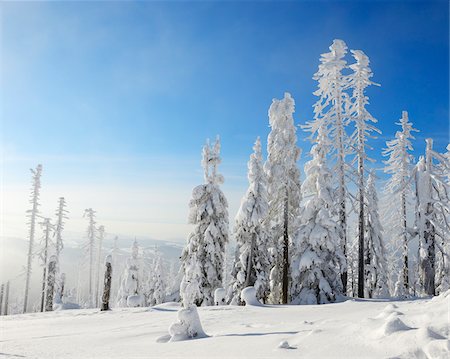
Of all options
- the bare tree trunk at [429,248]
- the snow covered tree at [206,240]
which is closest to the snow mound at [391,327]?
the bare tree trunk at [429,248]

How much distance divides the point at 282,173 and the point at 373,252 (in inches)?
664

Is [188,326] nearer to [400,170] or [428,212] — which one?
[428,212]

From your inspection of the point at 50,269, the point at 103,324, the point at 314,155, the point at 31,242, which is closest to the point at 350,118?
the point at 314,155

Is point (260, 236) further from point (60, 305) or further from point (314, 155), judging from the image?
point (60, 305)

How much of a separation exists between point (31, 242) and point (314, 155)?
35963 millimetres

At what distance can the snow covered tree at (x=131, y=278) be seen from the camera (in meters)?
46.9

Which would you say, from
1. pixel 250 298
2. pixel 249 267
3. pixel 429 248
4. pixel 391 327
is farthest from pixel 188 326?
pixel 429 248

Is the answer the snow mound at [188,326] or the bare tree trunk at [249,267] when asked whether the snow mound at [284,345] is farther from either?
the bare tree trunk at [249,267]

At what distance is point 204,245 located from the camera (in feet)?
92.6

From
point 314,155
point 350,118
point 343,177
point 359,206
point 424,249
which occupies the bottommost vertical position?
point 424,249

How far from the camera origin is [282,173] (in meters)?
26.6

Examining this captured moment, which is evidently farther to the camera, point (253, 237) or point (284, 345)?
point (253, 237)

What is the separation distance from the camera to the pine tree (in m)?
36.6

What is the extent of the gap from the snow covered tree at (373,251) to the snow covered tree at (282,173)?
12.4 meters
